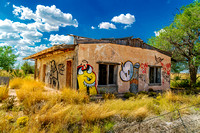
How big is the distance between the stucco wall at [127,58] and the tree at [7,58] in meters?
15.8

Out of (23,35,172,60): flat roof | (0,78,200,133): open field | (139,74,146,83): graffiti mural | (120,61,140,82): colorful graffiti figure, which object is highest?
(23,35,172,60): flat roof

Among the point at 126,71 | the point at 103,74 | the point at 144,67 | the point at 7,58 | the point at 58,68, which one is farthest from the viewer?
the point at 7,58

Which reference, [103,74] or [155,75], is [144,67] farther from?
[103,74]

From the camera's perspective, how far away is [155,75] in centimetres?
1074

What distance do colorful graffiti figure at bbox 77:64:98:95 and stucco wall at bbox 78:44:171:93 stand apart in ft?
0.90

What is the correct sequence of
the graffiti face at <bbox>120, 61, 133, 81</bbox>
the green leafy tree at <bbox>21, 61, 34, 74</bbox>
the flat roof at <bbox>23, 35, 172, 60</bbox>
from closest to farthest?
the flat roof at <bbox>23, 35, 172, 60</bbox> → the graffiti face at <bbox>120, 61, 133, 81</bbox> → the green leafy tree at <bbox>21, 61, 34, 74</bbox>

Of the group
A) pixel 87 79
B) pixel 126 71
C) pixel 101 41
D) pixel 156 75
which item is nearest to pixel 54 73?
pixel 87 79

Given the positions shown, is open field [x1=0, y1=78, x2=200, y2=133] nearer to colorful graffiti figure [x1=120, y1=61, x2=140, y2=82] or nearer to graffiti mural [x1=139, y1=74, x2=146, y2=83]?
colorful graffiti figure [x1=120, y1=61, x2=140, y2=82]

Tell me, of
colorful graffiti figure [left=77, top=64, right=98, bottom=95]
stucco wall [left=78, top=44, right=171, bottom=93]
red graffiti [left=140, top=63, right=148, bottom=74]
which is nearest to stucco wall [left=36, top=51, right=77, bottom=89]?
colorful graffiti figure [left=77, top=64, right=98, bottom=95]

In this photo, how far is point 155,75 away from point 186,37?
18.0 ft

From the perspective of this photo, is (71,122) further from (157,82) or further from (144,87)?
(157,82)

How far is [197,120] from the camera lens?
471cm

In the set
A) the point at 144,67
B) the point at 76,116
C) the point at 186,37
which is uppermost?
the point at 186,37

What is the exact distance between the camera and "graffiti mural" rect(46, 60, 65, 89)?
8922 millimetres
